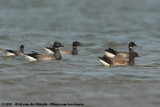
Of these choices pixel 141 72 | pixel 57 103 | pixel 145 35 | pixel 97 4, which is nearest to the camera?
pixel 57 103

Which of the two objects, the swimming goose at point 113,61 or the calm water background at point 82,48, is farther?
the swimming goose at point 113,61

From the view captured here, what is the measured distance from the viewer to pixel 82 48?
71.9 ft

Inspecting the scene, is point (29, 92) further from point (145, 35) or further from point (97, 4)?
point (97, 4)

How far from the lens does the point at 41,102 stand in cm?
1091

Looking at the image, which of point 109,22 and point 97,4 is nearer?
point 109,22

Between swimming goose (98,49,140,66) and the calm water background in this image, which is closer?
the calm water background

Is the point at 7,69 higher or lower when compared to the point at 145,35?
lower

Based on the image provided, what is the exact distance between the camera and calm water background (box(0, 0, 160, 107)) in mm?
11602

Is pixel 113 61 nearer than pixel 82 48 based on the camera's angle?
Yes

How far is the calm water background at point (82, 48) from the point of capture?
11602mm

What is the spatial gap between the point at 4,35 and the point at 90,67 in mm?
10416

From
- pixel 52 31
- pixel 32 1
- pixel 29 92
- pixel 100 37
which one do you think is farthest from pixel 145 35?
pixel 32 1

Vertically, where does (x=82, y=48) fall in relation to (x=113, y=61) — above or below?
above

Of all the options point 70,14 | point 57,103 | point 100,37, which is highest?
point 70,14
